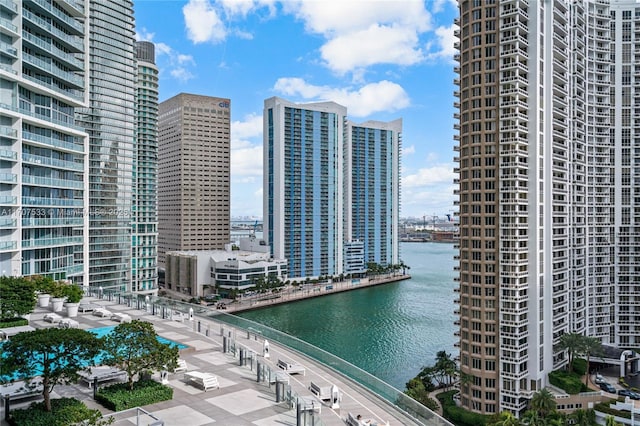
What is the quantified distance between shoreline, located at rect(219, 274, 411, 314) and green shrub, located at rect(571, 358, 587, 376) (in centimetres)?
5027

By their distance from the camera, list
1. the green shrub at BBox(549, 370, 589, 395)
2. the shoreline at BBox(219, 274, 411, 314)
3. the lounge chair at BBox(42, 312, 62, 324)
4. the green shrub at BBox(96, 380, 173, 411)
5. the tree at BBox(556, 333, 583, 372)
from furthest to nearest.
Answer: the shoreline at BBox(219, 274, 411, 314)
the tree at BBox(556, 333, 583, 372)
the green shrub at BBox(549, 370, 589, 395)
the lounge chair at BBox(42, 312, 62, 324)
the green shrub at BBox(96, 380, 173, 411)

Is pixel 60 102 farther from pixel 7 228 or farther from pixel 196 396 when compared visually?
pixel 196 396

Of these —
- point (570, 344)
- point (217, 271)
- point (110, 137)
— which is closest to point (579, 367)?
point (570, 344)

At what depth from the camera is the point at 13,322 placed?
27703 millimetres

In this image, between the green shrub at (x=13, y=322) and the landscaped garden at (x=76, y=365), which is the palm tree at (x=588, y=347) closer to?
the landscaped garden at (x=76, y=365)

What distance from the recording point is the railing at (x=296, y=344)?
1784 cm

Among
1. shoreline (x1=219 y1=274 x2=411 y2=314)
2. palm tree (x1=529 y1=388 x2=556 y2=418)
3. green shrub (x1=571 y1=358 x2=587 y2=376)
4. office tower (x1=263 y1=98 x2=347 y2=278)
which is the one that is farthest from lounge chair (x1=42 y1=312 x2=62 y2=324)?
office tower (x1=263 y1=98 x2=347 y2=278)

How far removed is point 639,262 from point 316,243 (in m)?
65.2

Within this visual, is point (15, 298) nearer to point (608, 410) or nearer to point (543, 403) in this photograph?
point (543, 403)

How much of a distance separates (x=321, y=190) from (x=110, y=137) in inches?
Answer: 2022

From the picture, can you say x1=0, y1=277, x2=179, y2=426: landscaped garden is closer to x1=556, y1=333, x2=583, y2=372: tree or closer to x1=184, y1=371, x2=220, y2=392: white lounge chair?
x1=184, y1=371, x2=220, y2=392: white lounge chair

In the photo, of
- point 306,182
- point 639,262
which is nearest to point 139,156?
point 306,182

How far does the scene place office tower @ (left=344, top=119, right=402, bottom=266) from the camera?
409 ft

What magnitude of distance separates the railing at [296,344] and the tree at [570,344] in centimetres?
3104
